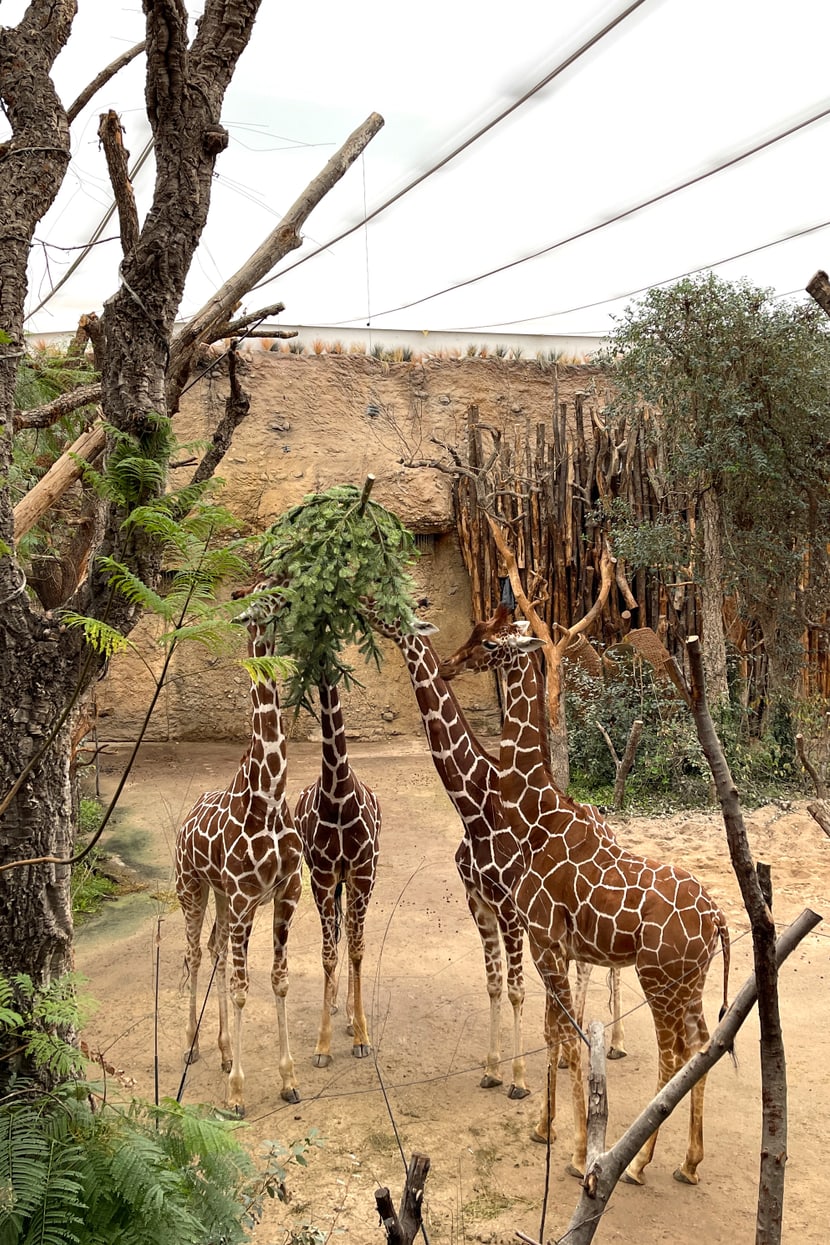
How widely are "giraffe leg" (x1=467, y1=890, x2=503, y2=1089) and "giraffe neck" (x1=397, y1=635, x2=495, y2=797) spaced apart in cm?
46

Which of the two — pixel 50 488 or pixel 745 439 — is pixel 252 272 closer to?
pixel 50 488

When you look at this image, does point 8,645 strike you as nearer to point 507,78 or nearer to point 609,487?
point 507,78

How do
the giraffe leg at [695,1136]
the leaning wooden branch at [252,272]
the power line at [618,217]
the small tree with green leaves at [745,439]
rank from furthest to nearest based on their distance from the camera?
the small tree with green leaves at [745,439] < the power line at [618,217] < the giraffe leg at [695,1136] < the leaning wooden branch at [252,272]

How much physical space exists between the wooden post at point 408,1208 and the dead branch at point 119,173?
2.12 metres

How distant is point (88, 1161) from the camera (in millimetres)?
1953

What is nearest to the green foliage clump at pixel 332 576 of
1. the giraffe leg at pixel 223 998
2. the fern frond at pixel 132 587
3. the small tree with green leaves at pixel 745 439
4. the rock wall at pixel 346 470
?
the giraffe leg at pixel 223 998

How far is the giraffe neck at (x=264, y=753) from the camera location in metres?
3.37

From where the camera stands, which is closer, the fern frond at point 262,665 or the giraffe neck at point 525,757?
the fern frond at point 262,665

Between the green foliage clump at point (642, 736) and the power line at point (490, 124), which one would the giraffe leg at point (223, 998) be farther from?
the green foliage clump at point (642, 736)

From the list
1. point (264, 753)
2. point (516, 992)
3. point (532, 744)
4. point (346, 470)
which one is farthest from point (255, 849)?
point (346, 470)

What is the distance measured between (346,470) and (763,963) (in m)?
9.52

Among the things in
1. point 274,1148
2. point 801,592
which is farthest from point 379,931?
point 801,592

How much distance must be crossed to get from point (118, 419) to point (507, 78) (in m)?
5.04

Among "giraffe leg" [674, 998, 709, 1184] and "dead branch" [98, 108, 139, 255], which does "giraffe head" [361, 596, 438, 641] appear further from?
"giraffe leg" [674, 998, 709, 1184]
